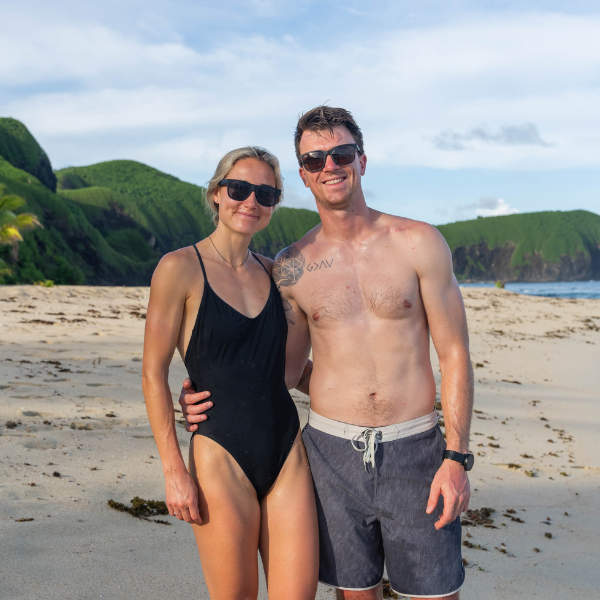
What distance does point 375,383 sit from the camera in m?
2.86

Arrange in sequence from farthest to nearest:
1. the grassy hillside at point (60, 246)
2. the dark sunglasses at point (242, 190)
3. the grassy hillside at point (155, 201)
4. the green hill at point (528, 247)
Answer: the green hill at point (528, 247) → the grassy hillside at point (155, 201) → the grassy hillside at point (60, 246) → the dark sunglasses at point (242, 190)

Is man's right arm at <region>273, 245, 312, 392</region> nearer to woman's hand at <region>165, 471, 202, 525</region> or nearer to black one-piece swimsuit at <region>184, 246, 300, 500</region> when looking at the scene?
black one-piece swimsuit at <region>184, 246, 300, 500</region>

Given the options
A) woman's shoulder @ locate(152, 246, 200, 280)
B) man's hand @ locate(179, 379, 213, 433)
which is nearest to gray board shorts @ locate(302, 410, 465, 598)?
man's hand @ locate(179, 379, 213, 433)

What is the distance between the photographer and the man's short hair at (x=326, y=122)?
121 inches

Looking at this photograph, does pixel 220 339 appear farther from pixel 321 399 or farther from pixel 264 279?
pixel 321 399

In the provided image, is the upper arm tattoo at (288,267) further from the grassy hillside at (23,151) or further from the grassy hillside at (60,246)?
the grassy hillside at (23,151)

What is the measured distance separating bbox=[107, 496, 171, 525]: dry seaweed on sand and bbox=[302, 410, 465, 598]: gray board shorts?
5.39 feet

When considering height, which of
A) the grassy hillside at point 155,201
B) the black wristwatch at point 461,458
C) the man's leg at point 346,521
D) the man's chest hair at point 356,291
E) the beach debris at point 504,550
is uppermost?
the grassy hillside at point 155,201

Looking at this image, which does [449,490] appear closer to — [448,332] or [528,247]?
[448,332]

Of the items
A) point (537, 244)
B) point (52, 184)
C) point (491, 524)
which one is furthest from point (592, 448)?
point (537, 244)

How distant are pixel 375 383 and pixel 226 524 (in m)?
0.93

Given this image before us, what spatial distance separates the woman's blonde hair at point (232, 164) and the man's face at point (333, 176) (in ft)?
0.59

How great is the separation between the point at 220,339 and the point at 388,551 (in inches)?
49.4

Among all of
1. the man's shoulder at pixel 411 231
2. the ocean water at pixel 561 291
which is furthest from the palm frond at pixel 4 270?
the ocean water at pixel 561 291
